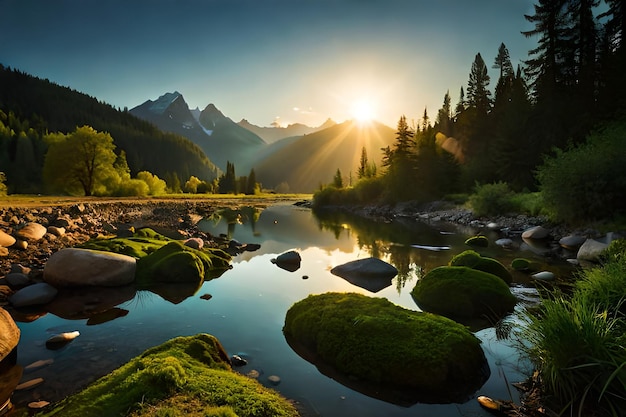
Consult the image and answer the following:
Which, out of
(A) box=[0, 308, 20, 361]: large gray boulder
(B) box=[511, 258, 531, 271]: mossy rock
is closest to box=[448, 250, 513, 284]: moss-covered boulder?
(B) box=[511, 258, 531, 271]: mossy rock

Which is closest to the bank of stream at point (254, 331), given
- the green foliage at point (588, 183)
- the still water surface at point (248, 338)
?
the still water surface at point (248, 338)

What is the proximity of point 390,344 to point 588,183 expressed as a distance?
22077mm

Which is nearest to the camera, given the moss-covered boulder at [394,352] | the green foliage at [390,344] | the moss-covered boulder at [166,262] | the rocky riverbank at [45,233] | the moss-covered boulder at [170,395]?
the moss-covered boulder at [170,395]

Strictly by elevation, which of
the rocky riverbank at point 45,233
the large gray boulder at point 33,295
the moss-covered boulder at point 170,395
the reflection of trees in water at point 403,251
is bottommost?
the reflection of trees in water at point 403,251

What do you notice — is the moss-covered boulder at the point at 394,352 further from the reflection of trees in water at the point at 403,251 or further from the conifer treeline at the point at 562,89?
the conifer treeline at the point at 562,89

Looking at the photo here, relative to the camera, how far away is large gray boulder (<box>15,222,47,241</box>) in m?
14.6

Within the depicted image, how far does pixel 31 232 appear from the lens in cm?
1518

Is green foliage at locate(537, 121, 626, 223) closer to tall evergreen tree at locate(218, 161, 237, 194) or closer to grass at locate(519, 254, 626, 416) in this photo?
grass at locate(519, 254, 626, 416)

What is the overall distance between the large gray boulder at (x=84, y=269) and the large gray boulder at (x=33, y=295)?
0.64 metres

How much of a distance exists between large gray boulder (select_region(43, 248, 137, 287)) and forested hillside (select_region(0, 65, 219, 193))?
98477 mm

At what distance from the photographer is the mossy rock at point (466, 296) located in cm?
938

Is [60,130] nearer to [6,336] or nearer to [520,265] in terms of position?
[6,336]

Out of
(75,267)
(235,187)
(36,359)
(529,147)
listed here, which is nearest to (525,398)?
(36,359)

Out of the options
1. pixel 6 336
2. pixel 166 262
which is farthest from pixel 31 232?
pixel 6 336
